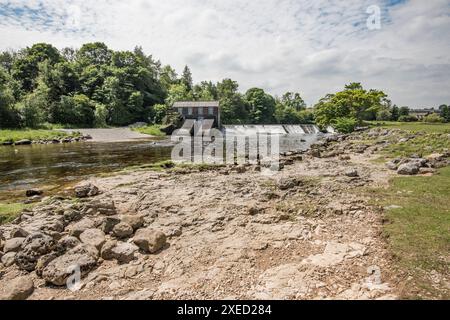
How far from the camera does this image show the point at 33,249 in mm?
5957

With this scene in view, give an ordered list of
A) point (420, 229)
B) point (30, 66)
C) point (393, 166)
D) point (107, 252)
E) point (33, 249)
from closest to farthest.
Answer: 1. point (33, 249)
2. point (107, 252)
3. point (420, 229)
4. point (393, 166)
5. point (30, 66)

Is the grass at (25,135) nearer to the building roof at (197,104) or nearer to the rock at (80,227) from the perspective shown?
the building roof at (197,104)

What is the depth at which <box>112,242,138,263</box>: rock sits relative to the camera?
19.7 ft

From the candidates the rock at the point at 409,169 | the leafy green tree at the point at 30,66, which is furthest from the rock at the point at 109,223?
the leafy green tree at the point at 30,66

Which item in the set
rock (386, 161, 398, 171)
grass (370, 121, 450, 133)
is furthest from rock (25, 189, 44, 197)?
grass (370, 121, 450, 133)

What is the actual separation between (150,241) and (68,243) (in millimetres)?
1963

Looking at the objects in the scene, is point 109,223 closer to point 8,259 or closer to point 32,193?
point 8,259

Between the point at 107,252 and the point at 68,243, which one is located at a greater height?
the point at 68,243

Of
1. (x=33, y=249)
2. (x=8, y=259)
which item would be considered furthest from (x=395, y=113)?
(x=8, y=259)

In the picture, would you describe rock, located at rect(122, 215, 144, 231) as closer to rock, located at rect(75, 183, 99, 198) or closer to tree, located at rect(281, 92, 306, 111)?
rock, located at rect(75, 183, 99, 198)

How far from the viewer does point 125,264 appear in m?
5.89

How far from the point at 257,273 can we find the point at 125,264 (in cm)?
295

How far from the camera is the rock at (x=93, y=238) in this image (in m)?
6.41
